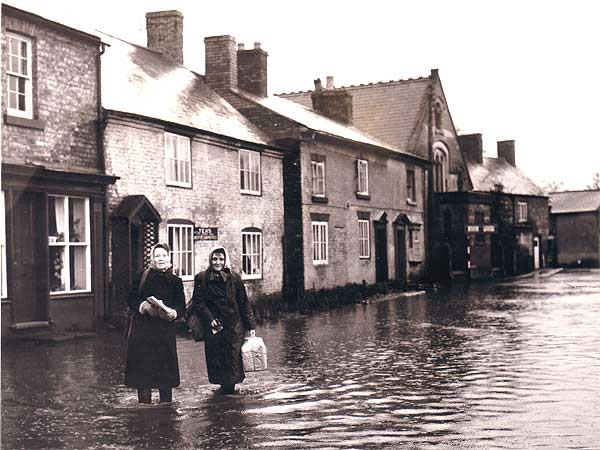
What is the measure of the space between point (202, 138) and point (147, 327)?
560 inches

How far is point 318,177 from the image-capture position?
2989 cm

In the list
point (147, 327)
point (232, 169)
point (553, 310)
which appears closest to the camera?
point (147, 327)

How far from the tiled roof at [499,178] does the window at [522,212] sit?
75 cm

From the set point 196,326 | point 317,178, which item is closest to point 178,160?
point 317,178

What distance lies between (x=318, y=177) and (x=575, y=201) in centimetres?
4444

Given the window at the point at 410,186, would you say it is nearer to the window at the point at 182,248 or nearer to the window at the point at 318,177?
the window at the point at 318,177

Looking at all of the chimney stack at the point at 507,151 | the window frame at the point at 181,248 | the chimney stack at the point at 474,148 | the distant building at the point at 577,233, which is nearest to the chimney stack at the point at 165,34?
the window frame at the point at 181,248

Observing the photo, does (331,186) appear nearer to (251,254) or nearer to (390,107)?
(251,254)

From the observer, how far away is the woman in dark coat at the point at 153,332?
9211 millimetres

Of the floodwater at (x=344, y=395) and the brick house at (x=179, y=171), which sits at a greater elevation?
the brick house at (x=179, y=171)

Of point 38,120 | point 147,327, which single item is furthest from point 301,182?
point 147,327

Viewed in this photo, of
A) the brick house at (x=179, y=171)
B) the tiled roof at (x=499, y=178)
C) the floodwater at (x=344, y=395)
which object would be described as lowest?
the floodwater at (x=344, y=395)

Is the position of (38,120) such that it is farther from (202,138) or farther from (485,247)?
(485,247)

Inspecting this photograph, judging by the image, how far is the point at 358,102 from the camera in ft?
148
